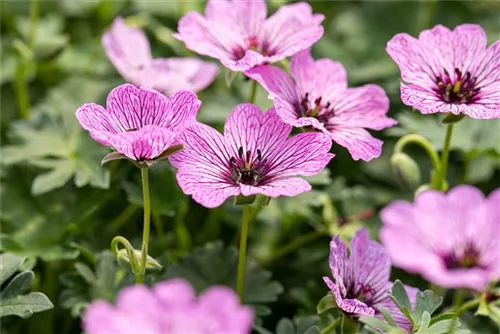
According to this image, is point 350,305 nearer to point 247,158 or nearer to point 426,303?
point 426,303

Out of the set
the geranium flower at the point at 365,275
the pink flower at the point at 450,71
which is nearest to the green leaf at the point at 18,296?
the geranium flower at the point at 365,275

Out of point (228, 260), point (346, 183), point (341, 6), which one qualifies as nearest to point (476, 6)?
point (341, 6)

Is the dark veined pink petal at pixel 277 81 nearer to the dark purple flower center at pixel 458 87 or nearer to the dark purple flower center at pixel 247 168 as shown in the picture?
the dark purple flower center at pixel 247 168

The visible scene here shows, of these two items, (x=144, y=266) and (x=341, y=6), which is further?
(x=341, y=6)

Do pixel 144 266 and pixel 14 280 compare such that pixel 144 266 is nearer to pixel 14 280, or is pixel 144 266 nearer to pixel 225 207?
pixel 14 280

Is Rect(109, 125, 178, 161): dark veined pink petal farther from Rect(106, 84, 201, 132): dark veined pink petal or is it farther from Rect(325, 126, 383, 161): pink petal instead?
Rect(325, 126, 383, 161): pink petal

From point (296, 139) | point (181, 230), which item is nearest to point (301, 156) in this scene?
point (296, 139)
